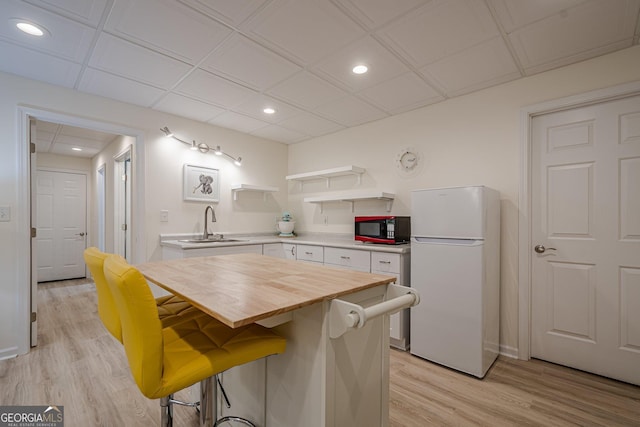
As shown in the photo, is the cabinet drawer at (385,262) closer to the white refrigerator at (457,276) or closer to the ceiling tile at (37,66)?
the white refrigerator at (457,276)

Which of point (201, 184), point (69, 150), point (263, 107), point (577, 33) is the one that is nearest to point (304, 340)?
point (577, 33)

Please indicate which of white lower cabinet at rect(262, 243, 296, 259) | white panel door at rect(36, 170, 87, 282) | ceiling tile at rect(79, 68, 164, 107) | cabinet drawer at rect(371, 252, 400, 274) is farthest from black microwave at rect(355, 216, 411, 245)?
white panel door at rect(36, 170, 87, 282)

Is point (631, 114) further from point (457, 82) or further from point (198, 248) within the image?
point (198, 248)

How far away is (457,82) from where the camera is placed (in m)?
2.51

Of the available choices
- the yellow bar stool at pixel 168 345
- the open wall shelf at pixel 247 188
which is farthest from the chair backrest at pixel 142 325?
the open wall shelf at pixel 247 188

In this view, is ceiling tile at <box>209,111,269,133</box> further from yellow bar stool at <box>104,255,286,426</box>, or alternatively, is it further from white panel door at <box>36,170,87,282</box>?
white panel door at <box>36,170,87,282</box>

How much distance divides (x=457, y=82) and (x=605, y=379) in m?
2.62

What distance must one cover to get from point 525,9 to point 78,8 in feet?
8.70

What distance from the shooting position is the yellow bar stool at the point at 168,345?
0.89 m

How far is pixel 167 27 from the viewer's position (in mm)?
1824

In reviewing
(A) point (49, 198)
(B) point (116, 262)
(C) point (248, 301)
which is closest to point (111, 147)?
(A) point (49, 198)

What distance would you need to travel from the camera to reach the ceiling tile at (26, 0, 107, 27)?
→ 1.61m

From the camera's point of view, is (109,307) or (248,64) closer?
(109,307)

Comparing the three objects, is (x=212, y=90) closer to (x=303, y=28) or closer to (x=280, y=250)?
(x=303, y=28)
